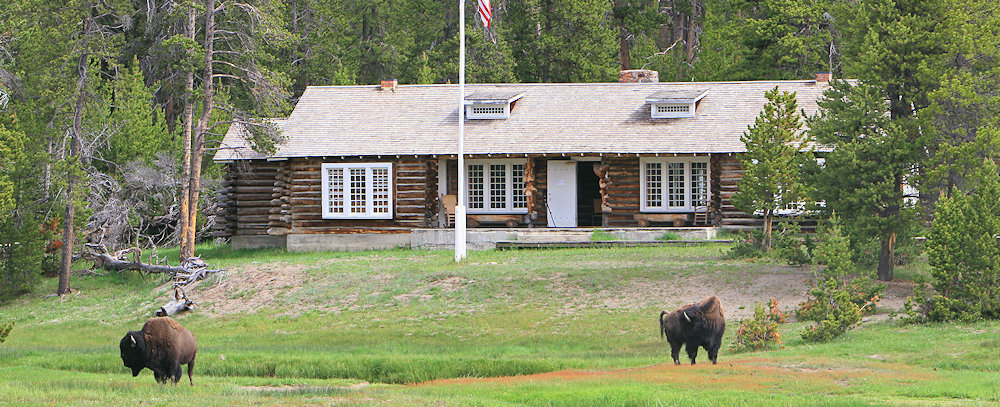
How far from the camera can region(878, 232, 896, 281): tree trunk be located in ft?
87.3

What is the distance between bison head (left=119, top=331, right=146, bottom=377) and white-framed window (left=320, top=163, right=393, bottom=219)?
20.9 m

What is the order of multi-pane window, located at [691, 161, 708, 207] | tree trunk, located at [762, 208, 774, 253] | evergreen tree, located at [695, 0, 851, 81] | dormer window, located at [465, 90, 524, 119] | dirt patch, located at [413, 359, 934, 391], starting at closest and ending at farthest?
1. dirt patch, located at [413, 359, 934, 391]
2. tree trunk, located at [762, 208, 774, 253]
3. multi-pane window, located at [691, 161, 708, 207]
4. dormer window, located at [465, 90, 524, 119]
5. evergreen tree, located at [695, 0, 851, 81]

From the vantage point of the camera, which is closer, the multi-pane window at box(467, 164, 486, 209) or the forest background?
the forest background

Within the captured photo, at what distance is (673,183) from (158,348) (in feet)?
77.7

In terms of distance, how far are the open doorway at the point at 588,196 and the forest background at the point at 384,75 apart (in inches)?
364

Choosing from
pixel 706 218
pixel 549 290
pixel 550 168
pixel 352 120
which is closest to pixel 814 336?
pixel 549 290

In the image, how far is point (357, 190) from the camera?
38.4 meters

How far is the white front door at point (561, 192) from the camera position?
39031 millimetres

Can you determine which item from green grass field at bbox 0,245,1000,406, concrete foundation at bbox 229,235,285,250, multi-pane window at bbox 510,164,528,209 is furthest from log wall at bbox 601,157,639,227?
concrete foundation at bbox 229,235,285,250

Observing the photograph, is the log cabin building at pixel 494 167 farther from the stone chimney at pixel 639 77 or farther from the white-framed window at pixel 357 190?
the stone chimney at pixel 639 77

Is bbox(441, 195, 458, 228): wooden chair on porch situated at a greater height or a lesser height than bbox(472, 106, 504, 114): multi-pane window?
lesser

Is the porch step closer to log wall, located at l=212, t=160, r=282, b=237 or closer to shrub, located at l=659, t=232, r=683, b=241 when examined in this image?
shrub, located at l=659, t=232, r=683, b=241

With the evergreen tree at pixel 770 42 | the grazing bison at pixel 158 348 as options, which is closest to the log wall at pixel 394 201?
the evergreen tree at pixel 770 42

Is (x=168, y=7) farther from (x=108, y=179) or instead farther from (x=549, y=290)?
(x=549, y=290)
